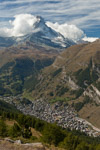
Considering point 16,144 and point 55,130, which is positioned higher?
point 16,144

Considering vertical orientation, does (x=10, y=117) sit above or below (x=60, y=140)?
below

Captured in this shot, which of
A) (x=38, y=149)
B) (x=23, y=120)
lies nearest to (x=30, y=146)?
(x=38, y=149)

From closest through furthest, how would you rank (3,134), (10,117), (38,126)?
Result: (3,134)
(38,126)
(10,117)

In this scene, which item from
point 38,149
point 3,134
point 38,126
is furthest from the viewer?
point 38,126

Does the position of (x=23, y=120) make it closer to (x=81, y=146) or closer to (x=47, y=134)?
(x=47, y=134)

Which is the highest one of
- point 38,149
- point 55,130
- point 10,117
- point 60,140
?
point 38,149

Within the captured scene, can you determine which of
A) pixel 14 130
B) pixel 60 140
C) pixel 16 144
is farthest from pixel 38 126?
pixel 16 144

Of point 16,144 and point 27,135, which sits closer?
point 16,144

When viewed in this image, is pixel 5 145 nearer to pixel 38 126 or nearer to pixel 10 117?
pixel 38 126

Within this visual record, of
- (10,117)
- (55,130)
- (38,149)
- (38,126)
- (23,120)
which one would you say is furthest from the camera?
(10,117)
